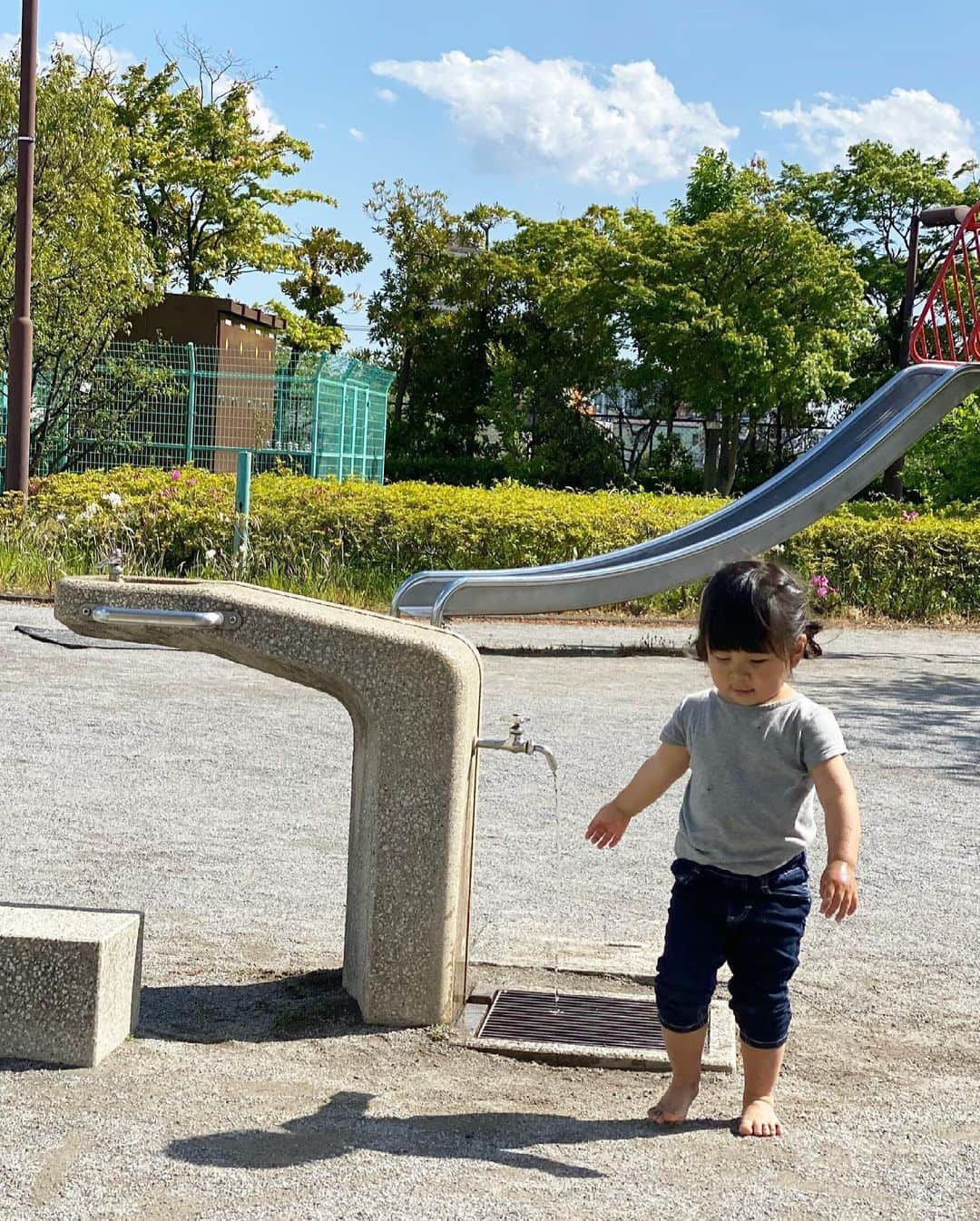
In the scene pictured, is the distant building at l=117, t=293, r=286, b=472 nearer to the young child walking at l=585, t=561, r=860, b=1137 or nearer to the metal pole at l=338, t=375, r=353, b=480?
the metal pole at l=338, t=375, r=353, b=480

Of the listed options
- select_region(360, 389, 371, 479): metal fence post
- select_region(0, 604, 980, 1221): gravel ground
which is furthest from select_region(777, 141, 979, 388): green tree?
select_region(0, 604, 980, 1221): gravel ground

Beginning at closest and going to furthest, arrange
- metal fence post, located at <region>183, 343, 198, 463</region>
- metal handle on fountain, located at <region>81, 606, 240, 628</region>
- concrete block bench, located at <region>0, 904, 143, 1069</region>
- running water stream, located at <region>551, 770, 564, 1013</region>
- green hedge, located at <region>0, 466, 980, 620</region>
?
concrete block bench, located at <region>0, 904, 143, 1069</region>
metal handle on fountain, located at <region>81, 606, 240, 628</region>
running water stream, located at <region>551, 770, 564, 1013</region>
green hedge, located at <region>0, 466, 980, 620</region>
metal fence post, located at <region>183, 343, 198, 463</region>

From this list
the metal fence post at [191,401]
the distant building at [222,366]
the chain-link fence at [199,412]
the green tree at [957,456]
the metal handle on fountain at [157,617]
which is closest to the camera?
the metal handle on fountain at [157,617]

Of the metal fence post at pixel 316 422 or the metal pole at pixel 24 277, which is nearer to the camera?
the metal pole at pixel 24 277

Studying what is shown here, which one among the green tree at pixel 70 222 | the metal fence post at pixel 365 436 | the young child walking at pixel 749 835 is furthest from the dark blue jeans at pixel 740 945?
the metal fence post at pixel 365 436

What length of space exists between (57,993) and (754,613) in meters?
1.70

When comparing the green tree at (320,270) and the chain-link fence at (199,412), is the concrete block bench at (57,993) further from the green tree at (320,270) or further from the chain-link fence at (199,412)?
the green tree at (320,270)

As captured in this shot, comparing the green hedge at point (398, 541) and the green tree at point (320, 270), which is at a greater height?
the green tree at point (320, 270)

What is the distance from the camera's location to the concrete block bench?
334 centimetres

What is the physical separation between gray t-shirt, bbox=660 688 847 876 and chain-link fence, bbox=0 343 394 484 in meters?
16.3

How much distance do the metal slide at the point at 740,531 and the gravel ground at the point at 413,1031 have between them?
0.80 meters

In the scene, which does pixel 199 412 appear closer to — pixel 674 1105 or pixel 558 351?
pixel 558 351

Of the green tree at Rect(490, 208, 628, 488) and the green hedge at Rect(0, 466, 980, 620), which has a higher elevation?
the green tree at Rect(490, 208, 628, 488)

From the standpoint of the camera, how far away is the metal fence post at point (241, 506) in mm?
13570
